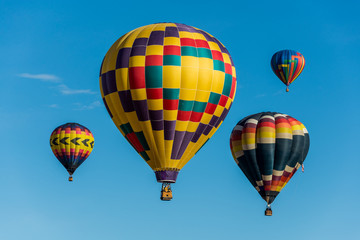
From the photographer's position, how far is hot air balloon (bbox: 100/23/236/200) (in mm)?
37719

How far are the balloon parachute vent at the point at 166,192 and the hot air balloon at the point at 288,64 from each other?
1590cm

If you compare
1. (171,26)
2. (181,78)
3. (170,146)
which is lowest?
(170,146)

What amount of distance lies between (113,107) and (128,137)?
150 centimetres

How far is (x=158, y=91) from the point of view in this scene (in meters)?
37.7

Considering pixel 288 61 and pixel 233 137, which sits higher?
pixel 288 61

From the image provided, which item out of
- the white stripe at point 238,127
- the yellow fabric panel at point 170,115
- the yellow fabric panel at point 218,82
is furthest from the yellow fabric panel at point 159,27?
the white stripe at point 238,127

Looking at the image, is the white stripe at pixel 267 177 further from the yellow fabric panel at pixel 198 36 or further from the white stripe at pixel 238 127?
the yellow fabric panel at pixel 198 36

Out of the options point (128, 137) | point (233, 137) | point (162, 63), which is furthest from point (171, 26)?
point (233, 137)

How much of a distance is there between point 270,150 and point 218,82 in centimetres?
670

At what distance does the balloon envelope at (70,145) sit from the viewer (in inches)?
2168

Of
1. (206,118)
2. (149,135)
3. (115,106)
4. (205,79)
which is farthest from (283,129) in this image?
(115,106)

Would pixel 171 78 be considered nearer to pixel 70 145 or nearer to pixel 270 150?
pixel 270 150

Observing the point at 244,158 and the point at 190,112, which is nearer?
the point at 190,112

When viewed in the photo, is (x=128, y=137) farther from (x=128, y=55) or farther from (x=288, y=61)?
(x=288, y=61)
